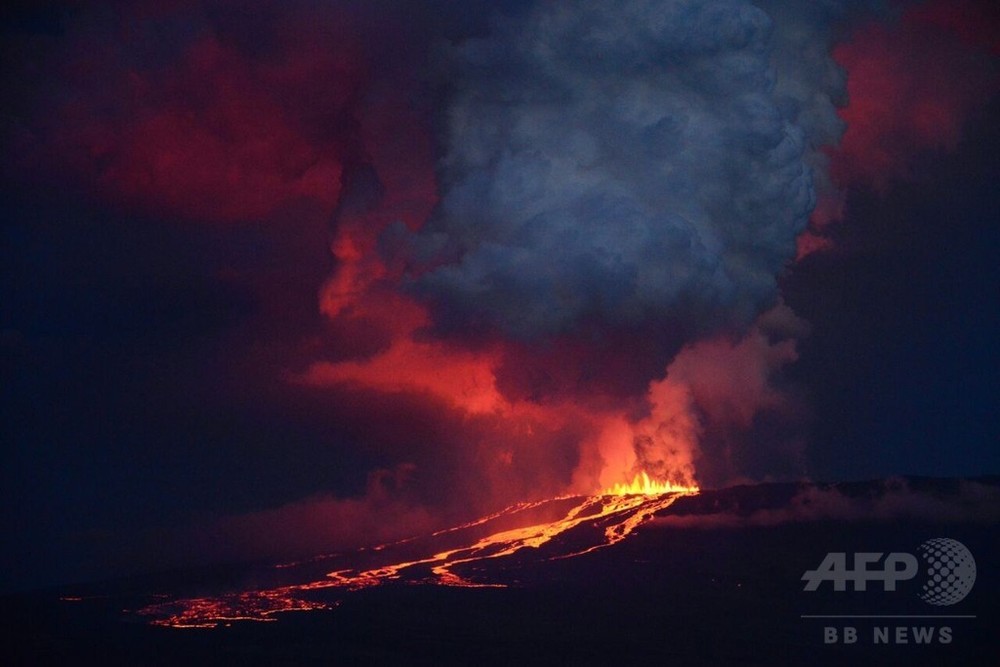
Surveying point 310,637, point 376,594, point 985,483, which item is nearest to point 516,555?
point 376,594

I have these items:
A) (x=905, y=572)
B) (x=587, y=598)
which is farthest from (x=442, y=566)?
(x=905, y=572)

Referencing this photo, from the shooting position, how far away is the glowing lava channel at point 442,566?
101 metres

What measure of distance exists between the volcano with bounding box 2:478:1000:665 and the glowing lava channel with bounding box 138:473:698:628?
1.02ft

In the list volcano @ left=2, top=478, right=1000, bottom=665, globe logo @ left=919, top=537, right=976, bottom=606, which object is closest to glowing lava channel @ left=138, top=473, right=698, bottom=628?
volcano @ left=2, top=478, right=1000, bottom=665

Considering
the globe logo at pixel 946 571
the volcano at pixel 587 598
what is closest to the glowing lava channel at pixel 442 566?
the volcano at pixel 587 598

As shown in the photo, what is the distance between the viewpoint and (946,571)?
14225cm

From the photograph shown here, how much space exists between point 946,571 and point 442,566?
193ft

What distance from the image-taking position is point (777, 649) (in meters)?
90.1

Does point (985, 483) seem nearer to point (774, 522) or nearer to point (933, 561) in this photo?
point (933, 561)

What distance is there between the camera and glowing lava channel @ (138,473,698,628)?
101125 millimetres

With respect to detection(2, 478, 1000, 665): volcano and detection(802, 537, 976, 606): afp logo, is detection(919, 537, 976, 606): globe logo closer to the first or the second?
detection(802, 537, 976, 606): afp logo

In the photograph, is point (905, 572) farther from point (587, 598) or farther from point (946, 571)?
point (587, 598)

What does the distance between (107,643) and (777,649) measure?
44.3 m

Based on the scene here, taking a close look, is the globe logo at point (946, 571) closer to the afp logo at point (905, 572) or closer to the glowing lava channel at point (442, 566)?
the afp logo at point (905, 572)
